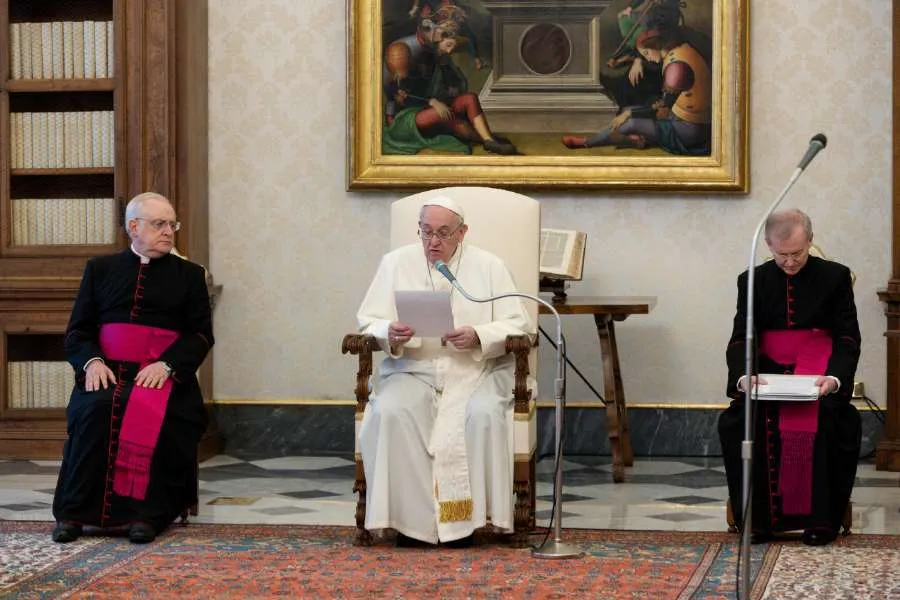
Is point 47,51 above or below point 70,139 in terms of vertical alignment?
above

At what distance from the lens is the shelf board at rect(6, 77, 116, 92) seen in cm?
733

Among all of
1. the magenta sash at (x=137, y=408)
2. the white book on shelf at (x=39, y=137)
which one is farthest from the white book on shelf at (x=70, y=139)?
the magenta sash at (x=137, y=408)

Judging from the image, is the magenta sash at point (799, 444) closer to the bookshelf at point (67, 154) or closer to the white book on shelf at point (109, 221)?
the bookshelf at point (67, 154)

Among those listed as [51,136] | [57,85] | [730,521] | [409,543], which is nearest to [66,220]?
[51,136]

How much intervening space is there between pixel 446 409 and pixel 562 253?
168 cm

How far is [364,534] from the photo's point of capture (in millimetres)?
5191

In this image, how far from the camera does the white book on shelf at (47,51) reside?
741cm

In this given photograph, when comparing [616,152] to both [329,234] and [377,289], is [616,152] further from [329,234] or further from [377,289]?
[377,289]

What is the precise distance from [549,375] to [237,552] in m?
2.99

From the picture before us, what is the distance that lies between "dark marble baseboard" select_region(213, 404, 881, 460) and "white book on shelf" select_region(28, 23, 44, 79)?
1.94 metres

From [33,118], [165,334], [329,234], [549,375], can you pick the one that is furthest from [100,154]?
[549,375]

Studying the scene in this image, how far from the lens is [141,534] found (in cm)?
520

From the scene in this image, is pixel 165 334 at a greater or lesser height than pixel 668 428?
greater

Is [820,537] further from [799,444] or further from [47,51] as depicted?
[47,51]
